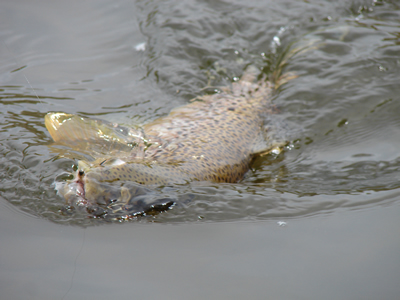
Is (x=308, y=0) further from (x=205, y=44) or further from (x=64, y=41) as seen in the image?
(x=64, y=41)

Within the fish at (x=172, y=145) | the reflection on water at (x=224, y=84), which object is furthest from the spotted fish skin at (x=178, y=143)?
the reflection on water at (x=224, y=84)

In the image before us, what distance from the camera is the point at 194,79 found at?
5801 millimetres

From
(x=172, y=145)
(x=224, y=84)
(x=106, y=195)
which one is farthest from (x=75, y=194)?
(x=224, y=84)

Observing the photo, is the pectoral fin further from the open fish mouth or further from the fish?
the open fish mouth

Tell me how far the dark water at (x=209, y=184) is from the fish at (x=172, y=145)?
0.66 feet

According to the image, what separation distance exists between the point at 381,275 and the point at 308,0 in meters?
5.90

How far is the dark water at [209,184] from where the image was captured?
2.72 metres

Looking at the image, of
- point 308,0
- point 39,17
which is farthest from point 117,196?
point 308,0

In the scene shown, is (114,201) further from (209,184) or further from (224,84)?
(224,84)

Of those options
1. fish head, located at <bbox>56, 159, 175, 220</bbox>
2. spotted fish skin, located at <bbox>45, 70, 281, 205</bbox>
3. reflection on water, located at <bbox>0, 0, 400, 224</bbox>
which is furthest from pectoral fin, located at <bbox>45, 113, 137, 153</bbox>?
fish head, located at <bbox>56, 159, 175, 220</bbox>

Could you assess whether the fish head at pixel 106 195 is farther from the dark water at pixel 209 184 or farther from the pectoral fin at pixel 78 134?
the pectoral fin at pixel 78 134

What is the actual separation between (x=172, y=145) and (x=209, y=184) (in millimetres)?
761

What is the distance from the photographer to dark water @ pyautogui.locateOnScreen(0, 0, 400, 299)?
2725mm

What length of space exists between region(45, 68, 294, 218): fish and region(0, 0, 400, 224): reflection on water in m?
0.18
